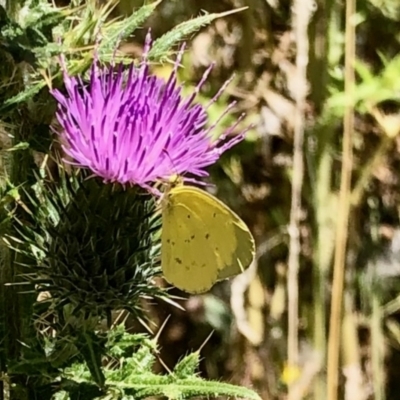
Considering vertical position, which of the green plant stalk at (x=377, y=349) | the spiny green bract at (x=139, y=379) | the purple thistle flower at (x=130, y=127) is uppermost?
the purple thistle flower at (x=130, y=127)

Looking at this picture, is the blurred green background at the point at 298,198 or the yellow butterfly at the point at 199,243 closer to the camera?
the yellow butterfly at the point at 199,243

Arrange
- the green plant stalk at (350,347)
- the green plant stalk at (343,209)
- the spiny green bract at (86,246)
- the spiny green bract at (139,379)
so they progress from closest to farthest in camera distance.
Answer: the spiny green bract at (139,379) < the spiny green bract at (86,246) < the green plant stalk at (343,209) < the green plant stalk at (350,347)

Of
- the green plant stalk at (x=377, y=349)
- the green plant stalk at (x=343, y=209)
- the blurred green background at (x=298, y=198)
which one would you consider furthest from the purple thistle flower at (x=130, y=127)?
the green plant stalk at (x=377, y=349)

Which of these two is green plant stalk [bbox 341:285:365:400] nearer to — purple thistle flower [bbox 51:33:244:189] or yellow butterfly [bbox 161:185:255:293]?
yellow butterfly [bbox 161:185:255:293]

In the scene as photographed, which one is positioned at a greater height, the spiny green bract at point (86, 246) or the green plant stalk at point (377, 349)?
the spiny green bract at point (86, 246)

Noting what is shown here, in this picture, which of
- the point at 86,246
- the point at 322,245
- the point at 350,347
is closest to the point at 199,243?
the point at 86,246

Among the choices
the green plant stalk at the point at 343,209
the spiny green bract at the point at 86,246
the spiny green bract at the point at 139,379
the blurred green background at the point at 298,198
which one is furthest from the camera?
the blurred green background at the point at 298,198

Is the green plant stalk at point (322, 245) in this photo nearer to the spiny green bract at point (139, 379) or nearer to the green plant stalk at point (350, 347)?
the green plant stalk at point (350, 347)

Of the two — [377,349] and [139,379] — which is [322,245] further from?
[139,379]
